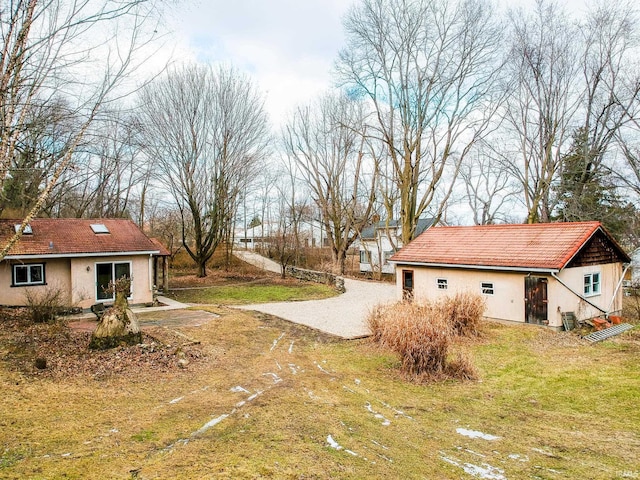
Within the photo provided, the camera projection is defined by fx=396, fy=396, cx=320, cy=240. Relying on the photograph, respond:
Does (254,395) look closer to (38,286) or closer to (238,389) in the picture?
(238,389)

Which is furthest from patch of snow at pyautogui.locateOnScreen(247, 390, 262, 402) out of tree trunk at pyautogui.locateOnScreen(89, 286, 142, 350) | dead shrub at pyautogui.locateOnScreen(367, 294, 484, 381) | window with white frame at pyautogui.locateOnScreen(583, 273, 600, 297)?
window with white frame at pyautogui.locateOnScreen(583, 273, 600, 297)

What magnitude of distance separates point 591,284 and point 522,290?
3172 mm

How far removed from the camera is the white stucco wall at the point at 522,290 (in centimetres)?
1373

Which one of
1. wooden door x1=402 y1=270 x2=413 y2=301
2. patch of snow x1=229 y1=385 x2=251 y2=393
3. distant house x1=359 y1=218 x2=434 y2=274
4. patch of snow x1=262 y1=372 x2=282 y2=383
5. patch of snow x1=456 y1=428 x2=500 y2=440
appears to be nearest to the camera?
patch of snow x1=456 y1=428 x2=500 y2=440

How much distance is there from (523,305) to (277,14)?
1306 cm

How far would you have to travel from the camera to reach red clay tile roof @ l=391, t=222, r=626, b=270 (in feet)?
46.1

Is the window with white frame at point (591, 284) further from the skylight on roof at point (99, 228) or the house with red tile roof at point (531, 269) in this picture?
the skylight on roof at point (99, 228)

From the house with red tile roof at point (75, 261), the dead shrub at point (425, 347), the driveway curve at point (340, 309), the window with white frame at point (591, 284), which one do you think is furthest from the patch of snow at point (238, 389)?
the window with white frame at point (591, 284)

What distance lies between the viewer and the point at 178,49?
8.81m

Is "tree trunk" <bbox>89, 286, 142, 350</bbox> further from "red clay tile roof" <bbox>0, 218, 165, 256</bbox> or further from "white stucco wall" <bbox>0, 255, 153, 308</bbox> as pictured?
"red clay tile roof" <bbox>0, 218, 165, 256</bbox>

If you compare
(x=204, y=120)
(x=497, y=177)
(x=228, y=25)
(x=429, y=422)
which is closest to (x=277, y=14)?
(x=228, y=25)

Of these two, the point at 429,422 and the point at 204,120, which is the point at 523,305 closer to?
the point at 429,422

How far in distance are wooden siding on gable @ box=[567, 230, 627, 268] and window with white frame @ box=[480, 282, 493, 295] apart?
8.88ft

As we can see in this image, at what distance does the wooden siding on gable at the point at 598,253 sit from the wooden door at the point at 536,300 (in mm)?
1269
